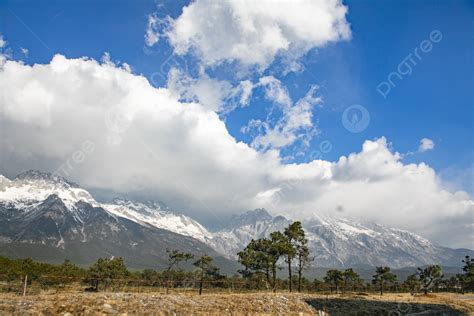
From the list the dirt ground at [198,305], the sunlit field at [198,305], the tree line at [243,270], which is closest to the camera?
the dirt ground at [198,305]

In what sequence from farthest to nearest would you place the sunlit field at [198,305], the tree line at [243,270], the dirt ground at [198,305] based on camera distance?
1. the tree line at [243,270]
2. the sunlit field at [198,305]
3. the dirt ground at [198,305]

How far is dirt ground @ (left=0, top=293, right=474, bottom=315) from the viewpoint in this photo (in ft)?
99.1

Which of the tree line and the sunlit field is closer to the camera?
the sunlit field

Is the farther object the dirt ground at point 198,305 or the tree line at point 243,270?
the tree line at point 243,270

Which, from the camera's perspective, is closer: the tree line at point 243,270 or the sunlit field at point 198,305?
the sunlit field at point 198,305

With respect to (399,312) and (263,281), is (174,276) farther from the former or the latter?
(399,312)

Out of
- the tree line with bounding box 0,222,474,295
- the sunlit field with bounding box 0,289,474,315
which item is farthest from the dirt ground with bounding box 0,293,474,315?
the tree line with bounding box 0,222,474,295

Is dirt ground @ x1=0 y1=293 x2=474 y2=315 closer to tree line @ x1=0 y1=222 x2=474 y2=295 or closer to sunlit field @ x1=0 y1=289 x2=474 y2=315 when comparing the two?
sunlit field @ x1=0 y1=289 x2=474 y2=315

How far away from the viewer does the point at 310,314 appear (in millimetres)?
43062

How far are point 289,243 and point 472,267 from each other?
112 m

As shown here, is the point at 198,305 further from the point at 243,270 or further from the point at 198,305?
the point at 243,270

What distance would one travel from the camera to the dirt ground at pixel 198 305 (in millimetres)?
30219

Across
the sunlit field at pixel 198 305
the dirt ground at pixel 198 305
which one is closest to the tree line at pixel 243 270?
the sunlit field at pixel 198 305

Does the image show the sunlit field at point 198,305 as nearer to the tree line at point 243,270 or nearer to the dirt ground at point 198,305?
the dirt ground at point 198,305
